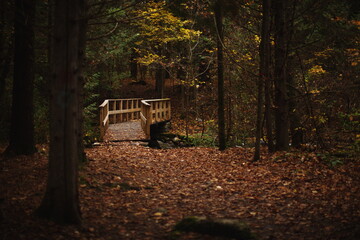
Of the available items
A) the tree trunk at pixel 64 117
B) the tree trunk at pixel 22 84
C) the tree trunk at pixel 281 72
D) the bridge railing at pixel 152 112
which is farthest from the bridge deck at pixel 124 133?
the tree trunk at pixel 64 117

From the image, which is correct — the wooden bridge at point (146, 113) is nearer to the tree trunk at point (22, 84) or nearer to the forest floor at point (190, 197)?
the forest floor at point (190, 197)

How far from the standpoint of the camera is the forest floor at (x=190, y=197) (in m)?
4.38

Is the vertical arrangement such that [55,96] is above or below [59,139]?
above

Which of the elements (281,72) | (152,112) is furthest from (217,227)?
(152,112)

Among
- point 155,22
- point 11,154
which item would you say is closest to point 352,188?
point 11,154

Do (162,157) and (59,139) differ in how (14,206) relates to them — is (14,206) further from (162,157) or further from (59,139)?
(162,157)

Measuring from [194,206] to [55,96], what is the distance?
3.26 metres

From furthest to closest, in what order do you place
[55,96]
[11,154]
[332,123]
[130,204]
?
[332,123] < [11,154] < [130,204] < [55,96]

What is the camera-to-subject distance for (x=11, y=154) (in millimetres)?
7598

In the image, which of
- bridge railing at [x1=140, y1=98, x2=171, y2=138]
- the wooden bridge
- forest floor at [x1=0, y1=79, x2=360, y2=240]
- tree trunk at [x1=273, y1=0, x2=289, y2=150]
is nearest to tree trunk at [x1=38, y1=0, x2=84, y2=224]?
forest floor at [x1=0, y1=79, x2=360, y2=240]

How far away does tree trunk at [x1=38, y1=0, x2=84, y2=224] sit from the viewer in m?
4.02

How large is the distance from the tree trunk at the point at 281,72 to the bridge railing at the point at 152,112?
22.7ft

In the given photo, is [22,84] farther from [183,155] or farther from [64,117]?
[183,155]

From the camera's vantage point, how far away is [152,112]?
653 inches
